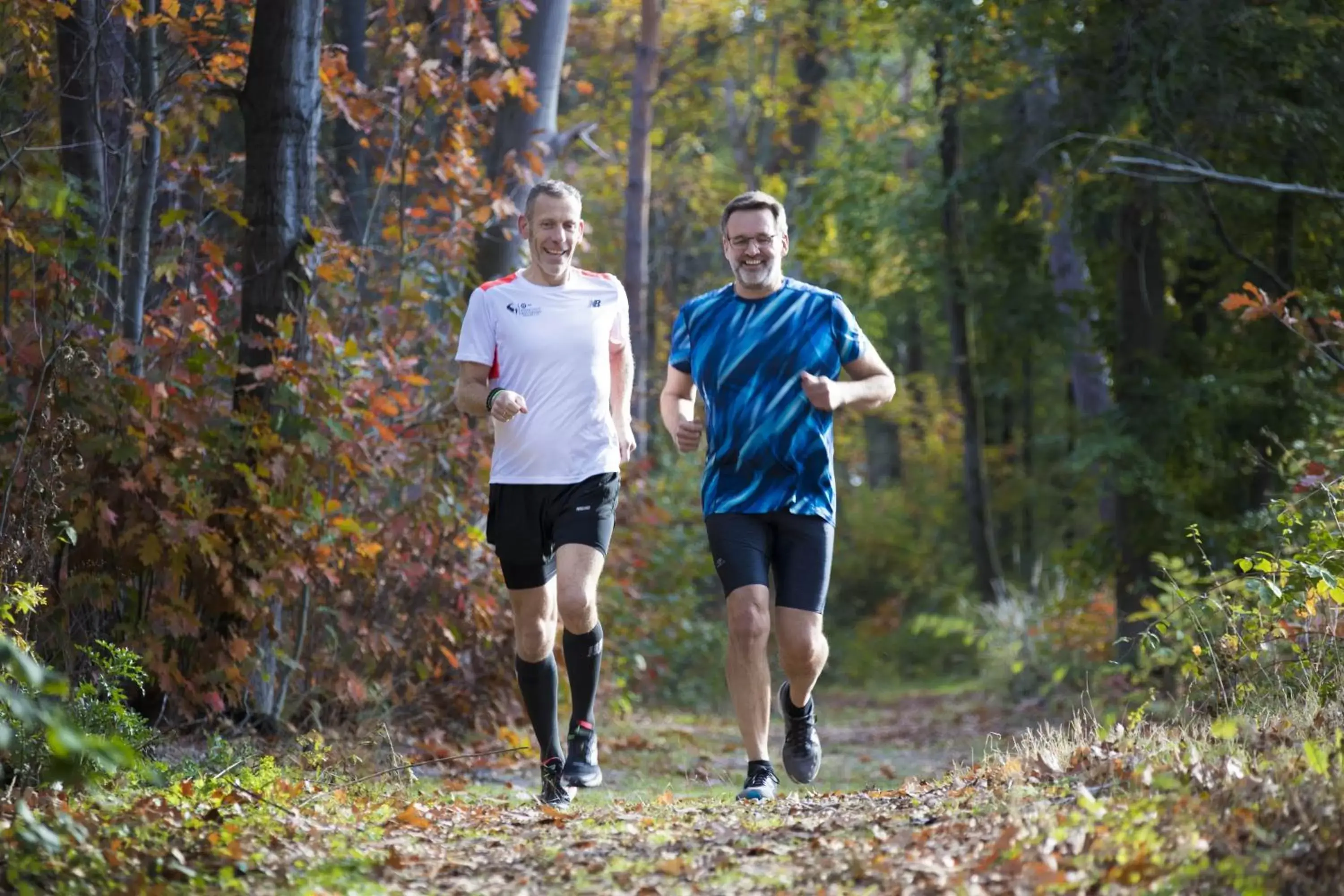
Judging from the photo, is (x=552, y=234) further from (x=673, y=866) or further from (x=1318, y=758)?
(x=1318, y=758)

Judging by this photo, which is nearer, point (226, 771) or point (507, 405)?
point (226, 771)

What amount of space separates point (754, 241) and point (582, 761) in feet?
7.23

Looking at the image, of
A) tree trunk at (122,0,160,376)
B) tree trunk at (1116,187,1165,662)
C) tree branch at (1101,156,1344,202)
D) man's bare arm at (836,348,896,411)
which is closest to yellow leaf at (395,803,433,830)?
man's bare arm at (836,348,896,411)

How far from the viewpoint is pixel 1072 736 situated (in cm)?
671

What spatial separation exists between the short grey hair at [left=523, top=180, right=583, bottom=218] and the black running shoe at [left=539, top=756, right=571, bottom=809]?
2.21 metres

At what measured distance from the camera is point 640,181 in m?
22.7

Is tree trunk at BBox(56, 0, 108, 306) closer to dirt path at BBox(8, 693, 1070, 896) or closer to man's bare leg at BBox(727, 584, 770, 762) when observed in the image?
dirt path at BBox(8, 693, 1070, 896)

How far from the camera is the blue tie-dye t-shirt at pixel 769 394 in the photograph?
22.4 feet

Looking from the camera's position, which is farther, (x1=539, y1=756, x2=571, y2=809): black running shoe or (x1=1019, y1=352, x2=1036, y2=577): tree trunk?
(x1=1019, y1=352, x2=1036, y2=577): tree trunk

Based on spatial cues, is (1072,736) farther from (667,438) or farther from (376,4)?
(667,438)

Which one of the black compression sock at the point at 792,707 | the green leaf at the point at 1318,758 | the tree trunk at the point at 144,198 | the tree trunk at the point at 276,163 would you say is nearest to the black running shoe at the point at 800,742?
the black compression sock at the point at 792,707

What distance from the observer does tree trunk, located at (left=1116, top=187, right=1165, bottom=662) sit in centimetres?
1484

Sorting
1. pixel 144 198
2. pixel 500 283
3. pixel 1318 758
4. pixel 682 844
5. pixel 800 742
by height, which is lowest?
pixel 800 742

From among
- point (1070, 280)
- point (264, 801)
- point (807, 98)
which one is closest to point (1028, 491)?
point (807, 98)
